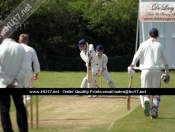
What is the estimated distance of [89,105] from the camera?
1736 centimetres

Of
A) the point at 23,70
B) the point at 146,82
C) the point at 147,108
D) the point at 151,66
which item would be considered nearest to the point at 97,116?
the point at 147,108

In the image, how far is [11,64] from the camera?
425 inches

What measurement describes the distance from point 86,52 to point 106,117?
17.6 feet

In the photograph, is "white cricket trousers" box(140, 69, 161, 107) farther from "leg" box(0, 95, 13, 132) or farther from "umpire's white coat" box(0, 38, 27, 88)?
"leg" box(0, 95, 13, 132)

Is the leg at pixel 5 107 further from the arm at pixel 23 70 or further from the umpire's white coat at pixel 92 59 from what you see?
the umpire's white coat at pixel 92 59

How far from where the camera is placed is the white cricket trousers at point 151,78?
14.2m

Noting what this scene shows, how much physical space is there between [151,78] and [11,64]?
4461 millimetres

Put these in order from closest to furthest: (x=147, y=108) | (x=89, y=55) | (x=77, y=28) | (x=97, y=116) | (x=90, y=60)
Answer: (x=147, y=108) < (x=97, y=116) < (x=89, y=55) < (x=90, y=60) < (x=77, y=28)

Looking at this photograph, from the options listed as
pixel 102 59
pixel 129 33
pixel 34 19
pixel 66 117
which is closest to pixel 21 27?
pixel 34 19

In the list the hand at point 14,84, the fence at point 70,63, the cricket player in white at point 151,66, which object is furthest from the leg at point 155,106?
the fence at point 70,63

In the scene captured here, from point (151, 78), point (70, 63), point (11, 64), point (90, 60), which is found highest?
point (11, 64)

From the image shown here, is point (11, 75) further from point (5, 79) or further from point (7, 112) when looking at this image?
point (7, 112)

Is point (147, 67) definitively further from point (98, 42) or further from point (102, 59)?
point (98, 42)

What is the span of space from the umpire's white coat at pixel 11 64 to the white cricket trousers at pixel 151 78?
414cm
